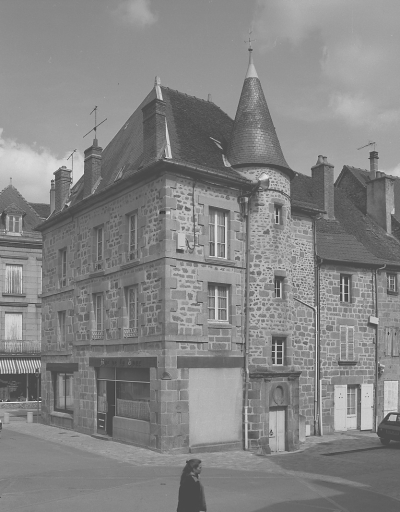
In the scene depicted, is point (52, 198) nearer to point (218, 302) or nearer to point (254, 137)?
point (254, 137)

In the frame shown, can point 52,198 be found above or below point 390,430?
above

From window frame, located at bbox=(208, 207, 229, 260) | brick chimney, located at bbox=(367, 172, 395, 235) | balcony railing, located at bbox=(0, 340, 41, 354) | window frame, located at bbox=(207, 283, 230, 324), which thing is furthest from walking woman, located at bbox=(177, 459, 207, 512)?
balcony railing, located at bbox=(0, 340, 41, 354)

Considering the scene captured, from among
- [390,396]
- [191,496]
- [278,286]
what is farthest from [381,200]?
[191,496]

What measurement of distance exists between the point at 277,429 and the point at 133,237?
7.50 meters

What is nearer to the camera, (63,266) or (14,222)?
(63,266)

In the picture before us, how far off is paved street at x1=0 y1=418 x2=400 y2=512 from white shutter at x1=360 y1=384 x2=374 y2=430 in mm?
3982

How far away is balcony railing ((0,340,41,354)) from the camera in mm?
39250

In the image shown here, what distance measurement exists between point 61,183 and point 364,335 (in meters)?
13.7

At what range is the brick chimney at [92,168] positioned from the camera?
83.1ft

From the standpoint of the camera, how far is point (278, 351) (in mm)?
22406

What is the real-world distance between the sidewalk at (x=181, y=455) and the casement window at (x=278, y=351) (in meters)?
2.81

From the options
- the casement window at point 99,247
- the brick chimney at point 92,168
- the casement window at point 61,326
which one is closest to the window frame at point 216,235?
the casement window at point 99,247

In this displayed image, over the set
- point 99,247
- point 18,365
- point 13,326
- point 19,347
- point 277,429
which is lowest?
point 277,429

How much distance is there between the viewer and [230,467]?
1773cm
